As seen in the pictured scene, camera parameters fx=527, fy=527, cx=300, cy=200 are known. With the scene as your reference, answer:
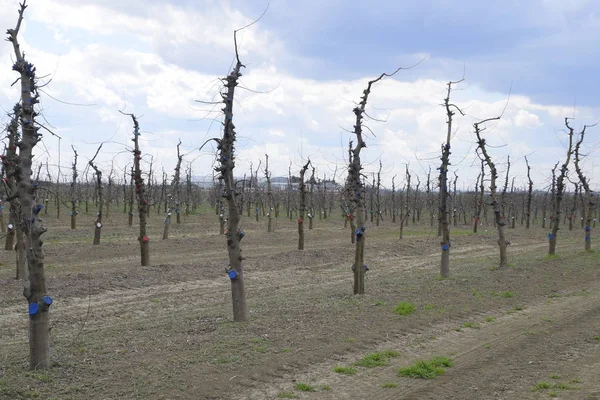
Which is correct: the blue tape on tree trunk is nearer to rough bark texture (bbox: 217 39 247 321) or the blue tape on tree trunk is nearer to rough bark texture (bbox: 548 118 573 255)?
rough bark texture (bbox: 217 39 247 321)

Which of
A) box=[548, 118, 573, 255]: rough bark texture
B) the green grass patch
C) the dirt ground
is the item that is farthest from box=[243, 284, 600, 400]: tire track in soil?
box=[548, 118, 573, 255]: rough bark texture

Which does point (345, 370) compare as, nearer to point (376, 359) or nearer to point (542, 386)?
point (376, 359)

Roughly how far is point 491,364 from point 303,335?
293cm

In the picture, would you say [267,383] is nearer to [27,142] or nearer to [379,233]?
[27,142]

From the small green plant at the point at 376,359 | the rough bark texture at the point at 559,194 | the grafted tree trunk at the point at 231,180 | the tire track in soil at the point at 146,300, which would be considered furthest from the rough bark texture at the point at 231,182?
the rough bark texture at the point at 559,194

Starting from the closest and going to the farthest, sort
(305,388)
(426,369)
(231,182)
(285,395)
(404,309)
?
1. (285,395)
2. (305,388)
3. (426,369)
4. (231,182)
5. (404,309)

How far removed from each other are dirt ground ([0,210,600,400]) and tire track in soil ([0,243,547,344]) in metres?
0.06

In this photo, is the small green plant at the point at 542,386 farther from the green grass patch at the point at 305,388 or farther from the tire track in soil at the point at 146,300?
the tire track in soil at the point at 146,300

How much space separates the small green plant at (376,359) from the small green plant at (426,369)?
42 centimetres

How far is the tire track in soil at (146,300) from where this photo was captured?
1160 cm

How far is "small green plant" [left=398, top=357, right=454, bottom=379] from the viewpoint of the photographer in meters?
7.04

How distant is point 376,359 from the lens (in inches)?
303

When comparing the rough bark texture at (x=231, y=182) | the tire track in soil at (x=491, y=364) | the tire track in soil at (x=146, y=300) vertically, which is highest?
the rough bark texture at (x=231, y=182)

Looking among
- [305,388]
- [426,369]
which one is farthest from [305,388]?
[426,369]
